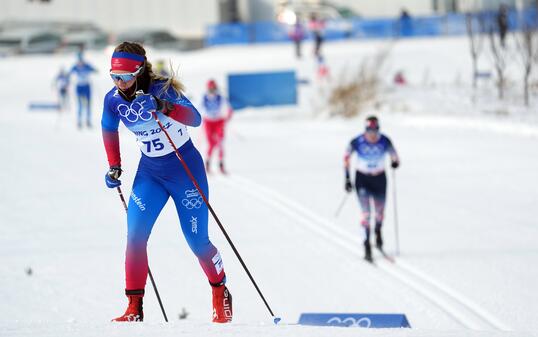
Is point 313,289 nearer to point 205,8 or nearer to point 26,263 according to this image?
point 26,263

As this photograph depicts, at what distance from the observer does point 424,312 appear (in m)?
9.85

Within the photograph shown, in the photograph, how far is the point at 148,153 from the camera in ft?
22.6

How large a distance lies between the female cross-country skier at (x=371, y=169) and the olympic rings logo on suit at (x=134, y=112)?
5.77 m

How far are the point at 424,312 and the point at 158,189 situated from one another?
404 centimetres

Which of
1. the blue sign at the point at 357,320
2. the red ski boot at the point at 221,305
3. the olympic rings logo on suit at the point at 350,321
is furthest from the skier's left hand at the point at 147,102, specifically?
the olympic rings logo on suit at the point at 350,321

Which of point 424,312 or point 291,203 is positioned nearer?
point 424,312

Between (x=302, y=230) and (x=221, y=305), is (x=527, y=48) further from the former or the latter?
(x=221, y=305)

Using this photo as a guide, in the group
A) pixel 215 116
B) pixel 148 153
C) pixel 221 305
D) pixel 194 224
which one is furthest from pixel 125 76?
pixel 215 116

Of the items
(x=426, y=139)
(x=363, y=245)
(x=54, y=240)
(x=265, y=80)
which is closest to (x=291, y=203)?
(x=363, y=245)

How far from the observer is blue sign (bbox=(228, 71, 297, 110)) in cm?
2895

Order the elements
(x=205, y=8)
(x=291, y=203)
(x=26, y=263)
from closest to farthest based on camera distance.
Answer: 1. (x=26, y=263)
2. (x=291, y=203)
3. (x=205, y=8)

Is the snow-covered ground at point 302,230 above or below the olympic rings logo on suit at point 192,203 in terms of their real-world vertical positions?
below

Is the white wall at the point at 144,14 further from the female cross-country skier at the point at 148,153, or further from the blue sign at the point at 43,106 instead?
the female cross-country skier at the point at 148,153

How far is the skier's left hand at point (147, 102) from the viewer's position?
21.7 feet
